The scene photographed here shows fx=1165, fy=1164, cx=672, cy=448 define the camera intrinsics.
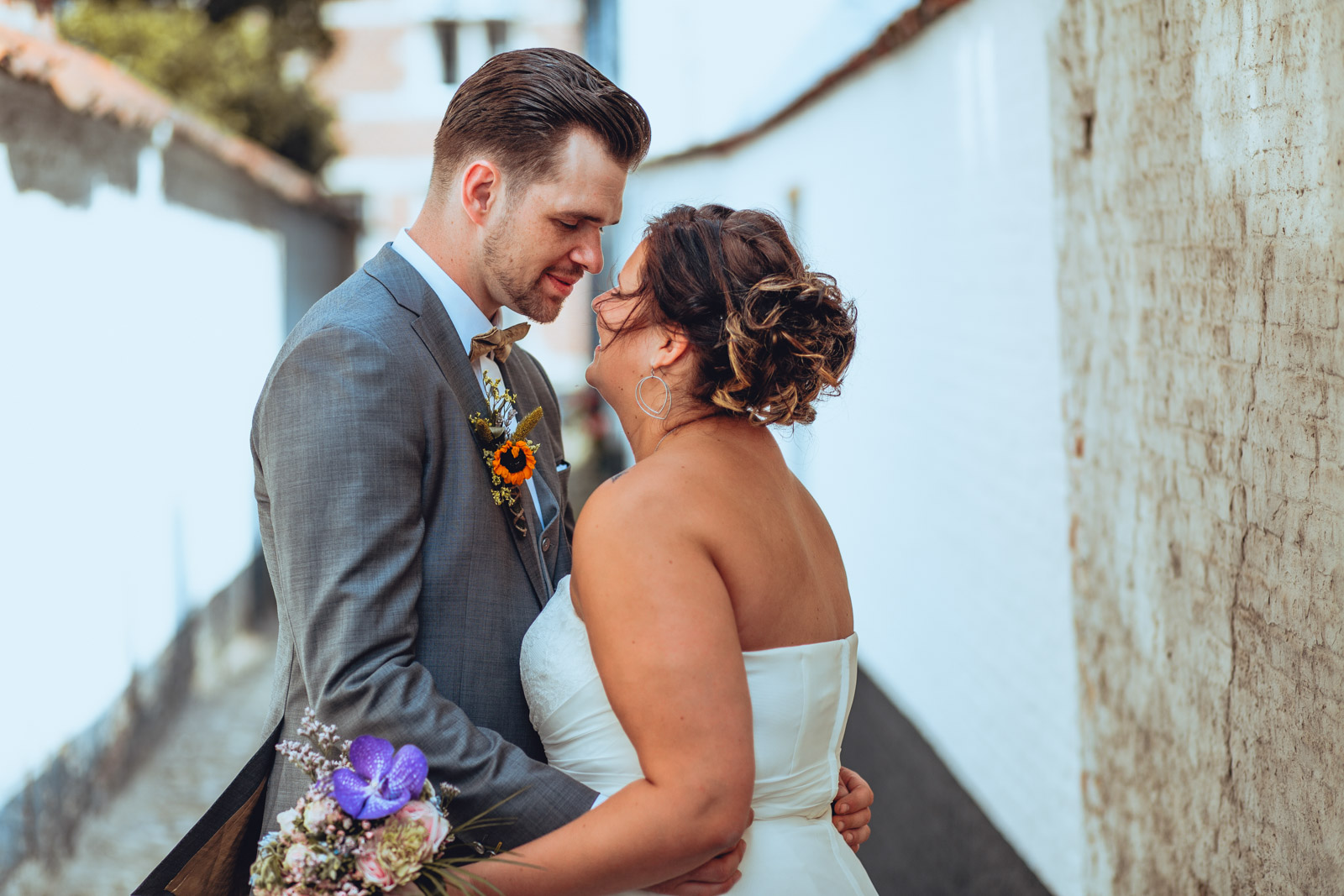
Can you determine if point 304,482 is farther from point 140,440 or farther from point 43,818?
point 140,440

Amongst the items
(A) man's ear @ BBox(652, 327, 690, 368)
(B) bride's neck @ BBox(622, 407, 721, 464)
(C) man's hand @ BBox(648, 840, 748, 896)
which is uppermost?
(A) man's ear @ BBox(652, 327, 690, 368)

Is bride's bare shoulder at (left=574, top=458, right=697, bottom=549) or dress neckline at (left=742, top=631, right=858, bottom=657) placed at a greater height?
bride's bare shoulder at (left=574, top=458, right=697, bottom=549)

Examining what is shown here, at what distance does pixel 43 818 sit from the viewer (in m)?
4.57

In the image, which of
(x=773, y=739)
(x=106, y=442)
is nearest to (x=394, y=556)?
(x=773, y=739)

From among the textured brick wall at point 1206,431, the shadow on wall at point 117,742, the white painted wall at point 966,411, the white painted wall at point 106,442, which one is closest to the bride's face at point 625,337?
the white painted wall at point 966,411

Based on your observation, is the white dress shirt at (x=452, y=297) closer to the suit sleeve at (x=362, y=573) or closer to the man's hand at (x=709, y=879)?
the suit sleeve at (x=362, y=573)

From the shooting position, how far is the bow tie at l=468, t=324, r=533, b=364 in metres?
2.32

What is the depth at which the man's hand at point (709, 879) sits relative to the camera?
1.90 meters

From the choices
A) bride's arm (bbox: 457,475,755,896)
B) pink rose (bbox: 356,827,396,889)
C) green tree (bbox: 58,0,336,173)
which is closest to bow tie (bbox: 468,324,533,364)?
bride's arm (bbox: 457,475,755,896)

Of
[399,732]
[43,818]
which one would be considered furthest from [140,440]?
[399,732]

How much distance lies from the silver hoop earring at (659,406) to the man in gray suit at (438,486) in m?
0.32

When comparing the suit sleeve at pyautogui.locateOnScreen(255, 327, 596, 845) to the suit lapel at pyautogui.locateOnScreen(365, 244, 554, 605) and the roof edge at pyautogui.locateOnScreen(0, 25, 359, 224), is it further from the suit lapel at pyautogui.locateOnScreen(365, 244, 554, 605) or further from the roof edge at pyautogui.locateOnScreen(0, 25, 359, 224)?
the roof edge at pyautogui.locateOnScreen(0, 25, 359, 224)

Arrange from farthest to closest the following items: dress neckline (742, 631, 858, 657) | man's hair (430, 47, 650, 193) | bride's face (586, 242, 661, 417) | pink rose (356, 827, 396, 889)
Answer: man's hair (430, 47, 650, 193), bride's face (586, 242, 661, 417), dress neckline (742, 631, 858, 657), pink rose (356, 827, 396, 889)

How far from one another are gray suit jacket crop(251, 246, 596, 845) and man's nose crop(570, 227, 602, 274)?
0.38m
